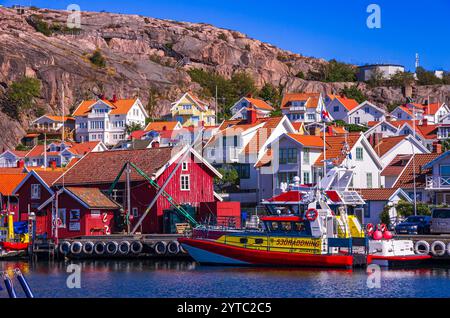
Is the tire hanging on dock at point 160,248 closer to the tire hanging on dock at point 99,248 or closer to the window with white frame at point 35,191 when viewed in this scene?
the tire hanging on dock at point 99,248

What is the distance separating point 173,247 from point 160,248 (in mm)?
931

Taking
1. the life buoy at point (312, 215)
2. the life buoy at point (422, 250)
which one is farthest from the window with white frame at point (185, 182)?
the life buoy at point (422, 250)

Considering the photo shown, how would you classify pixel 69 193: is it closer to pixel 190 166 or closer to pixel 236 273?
pixel 190 166

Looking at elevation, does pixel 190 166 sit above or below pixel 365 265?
above

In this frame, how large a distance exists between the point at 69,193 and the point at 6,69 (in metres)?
86.9

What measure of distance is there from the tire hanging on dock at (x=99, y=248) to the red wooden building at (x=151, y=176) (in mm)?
8227

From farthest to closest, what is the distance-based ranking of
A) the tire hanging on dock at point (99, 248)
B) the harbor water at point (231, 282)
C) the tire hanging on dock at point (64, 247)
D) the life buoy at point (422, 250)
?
1. the tire hanging on dock at point (64, 247)
2. the tire hanging on dock at point (99, 248)
3. the life buoy at point (422, 250)
4. the harbor water at point (231, 282)

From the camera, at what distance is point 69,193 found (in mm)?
61469

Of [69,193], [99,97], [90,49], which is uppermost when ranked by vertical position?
[90,49]

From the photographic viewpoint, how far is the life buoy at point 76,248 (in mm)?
56125

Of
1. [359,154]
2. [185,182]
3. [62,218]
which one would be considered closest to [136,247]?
[62,218]

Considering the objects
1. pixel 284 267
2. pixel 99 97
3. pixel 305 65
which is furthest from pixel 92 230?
pixel 305 65

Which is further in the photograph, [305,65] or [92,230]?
[305,65]

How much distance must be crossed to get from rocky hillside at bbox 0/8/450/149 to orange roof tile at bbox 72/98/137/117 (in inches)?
364
